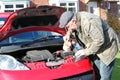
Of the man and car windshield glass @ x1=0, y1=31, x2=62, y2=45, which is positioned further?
car windshield glass @ x1=0, y1=31, x2=62, y2=45

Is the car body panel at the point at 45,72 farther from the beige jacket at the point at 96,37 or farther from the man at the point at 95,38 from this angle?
the beige jacket at the point at 96,37

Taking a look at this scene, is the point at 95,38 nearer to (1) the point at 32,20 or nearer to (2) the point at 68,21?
(2) the point at 68,21

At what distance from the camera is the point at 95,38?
487cm

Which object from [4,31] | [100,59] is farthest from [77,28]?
[4,31]

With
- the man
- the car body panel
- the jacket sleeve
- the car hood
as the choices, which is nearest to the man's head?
the man

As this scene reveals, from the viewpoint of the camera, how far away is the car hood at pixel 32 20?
6.32 meters

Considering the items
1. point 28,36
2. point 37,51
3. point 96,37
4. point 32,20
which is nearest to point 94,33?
point 96,37

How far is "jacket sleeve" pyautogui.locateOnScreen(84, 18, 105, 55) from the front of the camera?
4.84m

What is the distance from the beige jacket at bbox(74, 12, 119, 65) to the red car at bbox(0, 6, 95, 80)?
0.92ft

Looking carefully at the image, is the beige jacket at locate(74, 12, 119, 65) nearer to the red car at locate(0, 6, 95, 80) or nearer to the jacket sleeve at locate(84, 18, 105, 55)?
the jacket sleeve at locate(84, 18, 105, 55)

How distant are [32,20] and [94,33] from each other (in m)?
2.24

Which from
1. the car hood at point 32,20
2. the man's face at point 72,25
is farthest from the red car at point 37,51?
the man's face at point 72,25

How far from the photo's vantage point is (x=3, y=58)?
5.16 m

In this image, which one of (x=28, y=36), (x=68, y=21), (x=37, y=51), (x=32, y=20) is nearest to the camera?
(x=68, y=21)
